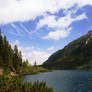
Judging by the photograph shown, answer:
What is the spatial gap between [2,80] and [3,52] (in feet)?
303

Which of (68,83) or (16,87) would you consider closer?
(16,87)

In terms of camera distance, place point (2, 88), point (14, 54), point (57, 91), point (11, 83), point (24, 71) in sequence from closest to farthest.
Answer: point (2, 88)
point (11, 83)
point (57, 91)
point (14, 54)
point (24, 71)

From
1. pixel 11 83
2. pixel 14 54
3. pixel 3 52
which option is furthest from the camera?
pixel 14 54

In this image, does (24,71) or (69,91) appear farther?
(24,71)

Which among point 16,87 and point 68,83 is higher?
point 16,87

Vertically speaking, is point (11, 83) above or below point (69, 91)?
above

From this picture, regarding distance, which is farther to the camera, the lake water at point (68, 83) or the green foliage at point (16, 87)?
the lake water at point (68, 83)

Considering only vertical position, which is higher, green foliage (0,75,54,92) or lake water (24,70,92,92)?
green foliage (0,75,54,92)

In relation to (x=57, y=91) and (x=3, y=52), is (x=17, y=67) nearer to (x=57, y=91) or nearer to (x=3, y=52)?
(x=3, y=52)

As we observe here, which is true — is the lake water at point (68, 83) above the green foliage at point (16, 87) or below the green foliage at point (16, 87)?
below

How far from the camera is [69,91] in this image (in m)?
61.6

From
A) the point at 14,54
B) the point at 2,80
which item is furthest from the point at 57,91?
the point at 14,54

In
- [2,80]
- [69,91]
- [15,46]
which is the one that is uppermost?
[15,46]

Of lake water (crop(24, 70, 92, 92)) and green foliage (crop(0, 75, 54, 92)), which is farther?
lake water (crop(24, 70, 92, 92))
